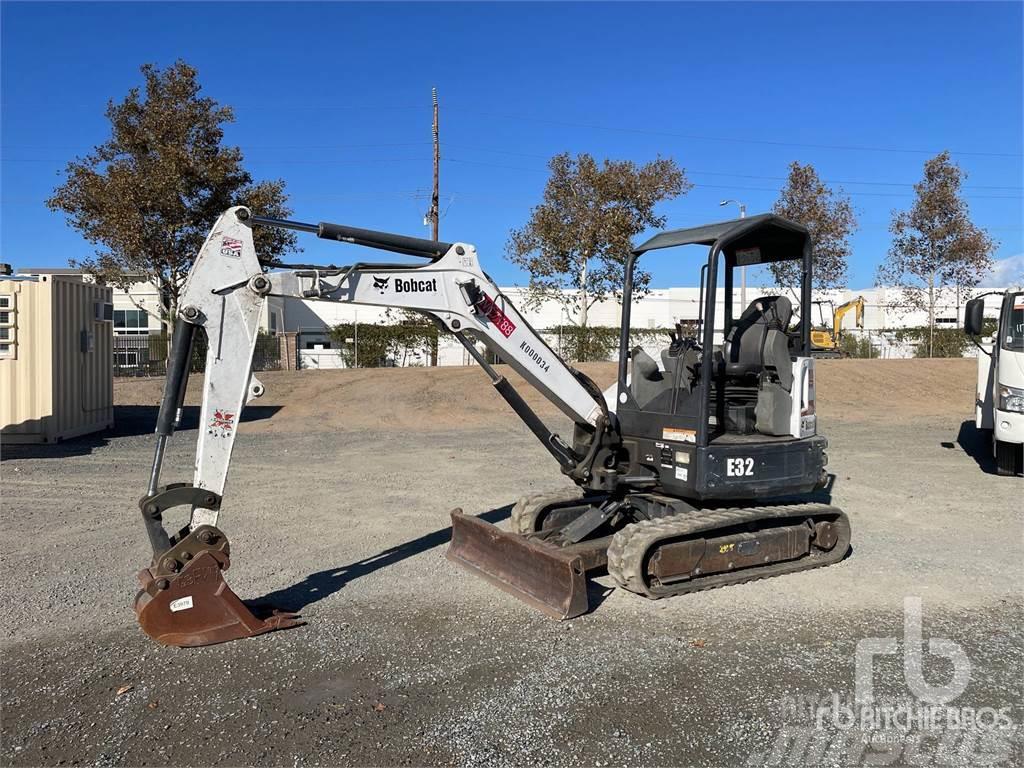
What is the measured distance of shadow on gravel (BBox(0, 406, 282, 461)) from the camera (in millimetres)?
13344

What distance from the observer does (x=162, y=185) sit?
20.9 metres

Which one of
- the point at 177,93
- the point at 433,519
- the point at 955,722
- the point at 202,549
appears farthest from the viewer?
the point at 177,93

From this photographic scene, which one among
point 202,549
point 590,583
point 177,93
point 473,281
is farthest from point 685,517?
point 177,93

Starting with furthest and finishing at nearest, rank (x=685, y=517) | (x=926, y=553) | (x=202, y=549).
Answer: (x=926, y=553)
(x=685, y=517)
(x=202, y=549)

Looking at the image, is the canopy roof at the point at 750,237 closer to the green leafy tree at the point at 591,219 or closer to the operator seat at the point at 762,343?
the operator seat at the point at 762,343

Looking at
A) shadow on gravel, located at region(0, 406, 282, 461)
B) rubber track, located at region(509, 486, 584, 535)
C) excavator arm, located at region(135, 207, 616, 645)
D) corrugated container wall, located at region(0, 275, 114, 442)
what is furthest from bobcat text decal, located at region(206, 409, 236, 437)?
corrugated container wall, located at region(0, 275, 114, 442)

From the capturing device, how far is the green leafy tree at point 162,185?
832 inches

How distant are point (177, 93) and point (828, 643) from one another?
22083mm

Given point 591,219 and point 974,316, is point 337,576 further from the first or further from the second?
point 591,219

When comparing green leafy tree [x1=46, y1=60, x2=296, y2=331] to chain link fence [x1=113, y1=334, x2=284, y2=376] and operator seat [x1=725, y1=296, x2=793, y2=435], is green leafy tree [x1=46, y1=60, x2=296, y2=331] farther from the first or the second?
operator seat [x1=725, y1=296, x2=793, y2=435]

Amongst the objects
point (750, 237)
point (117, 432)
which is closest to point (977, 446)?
point (750, 237)

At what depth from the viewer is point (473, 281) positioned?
611 centimetres

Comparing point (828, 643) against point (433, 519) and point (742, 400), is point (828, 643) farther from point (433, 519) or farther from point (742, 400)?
point (433, 519)

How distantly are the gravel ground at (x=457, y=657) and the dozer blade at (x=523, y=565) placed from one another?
141 millimetres
